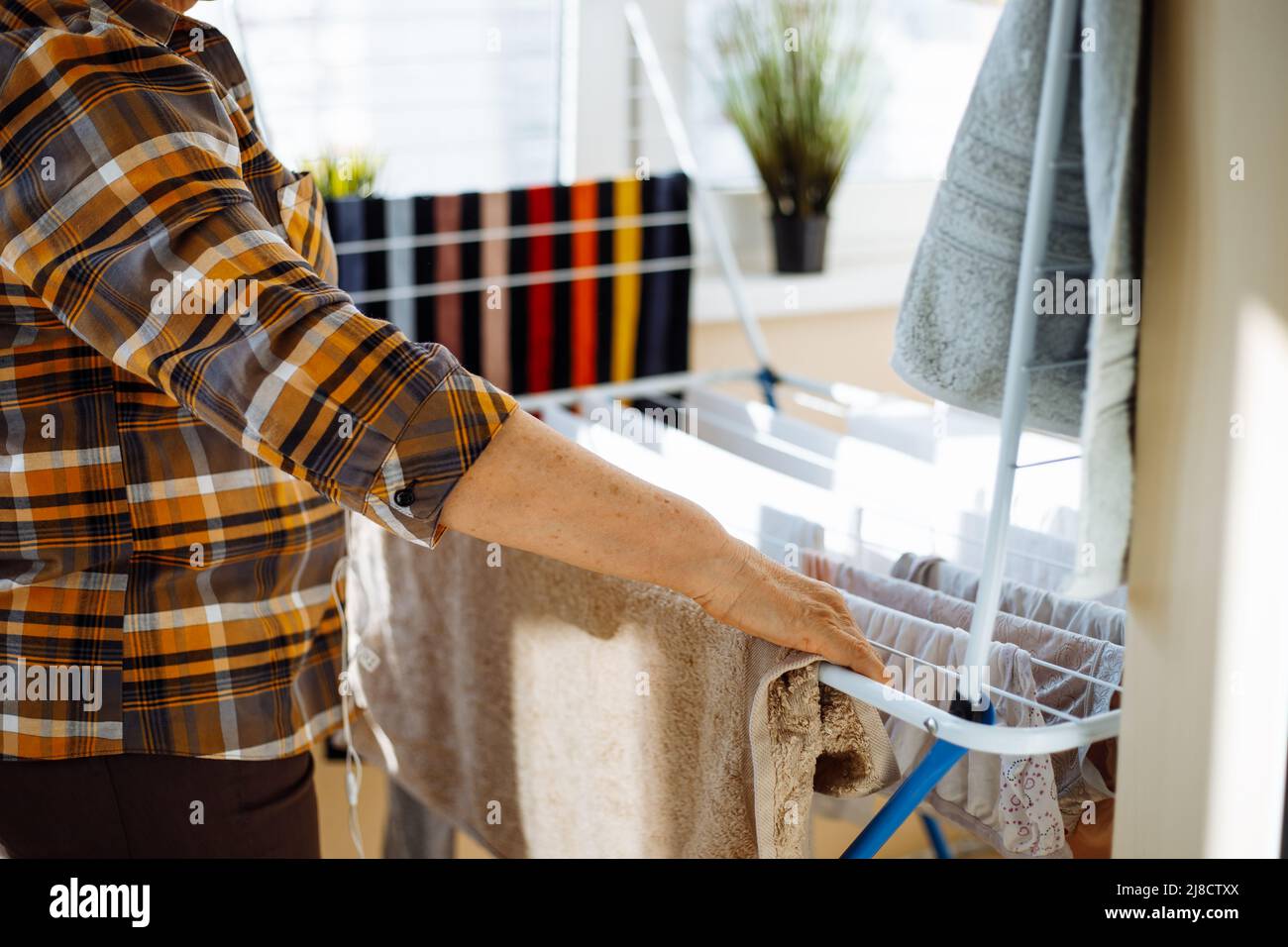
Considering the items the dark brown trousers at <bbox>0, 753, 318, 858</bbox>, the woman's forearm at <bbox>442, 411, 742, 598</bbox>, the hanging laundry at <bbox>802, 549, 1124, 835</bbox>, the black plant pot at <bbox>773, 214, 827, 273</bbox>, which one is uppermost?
the black plant pot at <bbox>773, 214, 827, 273</bbox>

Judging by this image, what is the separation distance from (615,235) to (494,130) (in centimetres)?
34

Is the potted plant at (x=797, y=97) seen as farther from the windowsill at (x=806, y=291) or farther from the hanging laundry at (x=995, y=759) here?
the hanging laundry at (x=995, y=759)

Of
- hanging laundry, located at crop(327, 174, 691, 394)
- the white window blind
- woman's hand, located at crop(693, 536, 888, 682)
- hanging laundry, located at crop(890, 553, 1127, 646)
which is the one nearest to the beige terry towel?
woman's hand, located at crop(693, 536, 888, 682)

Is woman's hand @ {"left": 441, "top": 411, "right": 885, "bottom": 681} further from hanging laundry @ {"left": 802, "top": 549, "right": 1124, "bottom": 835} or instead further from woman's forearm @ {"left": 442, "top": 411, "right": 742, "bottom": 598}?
hanging laundry @ {"left": 802, "top": 549, "right": 1124, "bottom": 835}

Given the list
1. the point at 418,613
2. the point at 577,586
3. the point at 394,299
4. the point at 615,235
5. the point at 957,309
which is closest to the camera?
the point at 957,309

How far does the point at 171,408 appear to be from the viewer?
2.67ft

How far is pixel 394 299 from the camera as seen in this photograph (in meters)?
1.58

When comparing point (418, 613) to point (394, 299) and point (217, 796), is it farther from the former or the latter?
point (394, 299)

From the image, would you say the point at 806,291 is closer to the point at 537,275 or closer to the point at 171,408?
the point at 537,275

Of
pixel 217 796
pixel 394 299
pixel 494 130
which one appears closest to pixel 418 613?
pixel 217 796

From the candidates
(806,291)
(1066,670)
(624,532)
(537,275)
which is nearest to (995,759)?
(1066,670)

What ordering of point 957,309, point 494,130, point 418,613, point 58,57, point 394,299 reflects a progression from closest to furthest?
point 58,57 → point 957,309 → point 418,613 → point 394,299 → point 494,130

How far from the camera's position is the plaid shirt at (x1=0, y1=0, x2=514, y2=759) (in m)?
0.69

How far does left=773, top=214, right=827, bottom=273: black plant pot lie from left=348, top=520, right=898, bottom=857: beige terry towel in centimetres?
102
